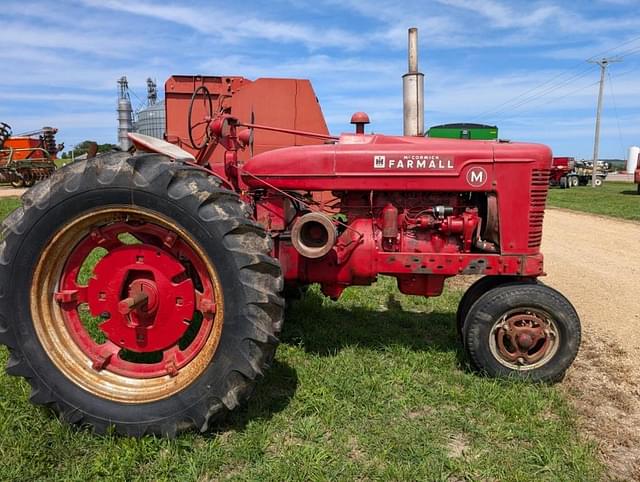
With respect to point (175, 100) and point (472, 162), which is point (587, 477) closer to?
point (472, 162)

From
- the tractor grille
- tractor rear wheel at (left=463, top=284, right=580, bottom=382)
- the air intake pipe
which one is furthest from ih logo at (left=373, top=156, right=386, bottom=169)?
tractor rear wheel at (left=463, top=284, right=580, bottom=382)

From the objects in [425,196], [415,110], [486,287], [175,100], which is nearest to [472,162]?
[425,196]

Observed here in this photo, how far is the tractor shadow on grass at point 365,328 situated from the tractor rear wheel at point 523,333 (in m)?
0.32

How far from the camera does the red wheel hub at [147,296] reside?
263 centimetres

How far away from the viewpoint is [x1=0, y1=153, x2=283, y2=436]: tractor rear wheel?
2.38 m

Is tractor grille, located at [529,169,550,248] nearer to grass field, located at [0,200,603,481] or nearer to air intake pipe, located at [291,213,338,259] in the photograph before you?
grass field, located at [0,200,603,481]

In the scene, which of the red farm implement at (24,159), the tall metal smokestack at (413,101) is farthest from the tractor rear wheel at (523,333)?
the red farm implement at (24,159)

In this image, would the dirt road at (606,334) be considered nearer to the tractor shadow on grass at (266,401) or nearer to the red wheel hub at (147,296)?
the tractor shadow on grass at (266,401)

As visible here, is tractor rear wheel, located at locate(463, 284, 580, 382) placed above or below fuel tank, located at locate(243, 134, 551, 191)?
below

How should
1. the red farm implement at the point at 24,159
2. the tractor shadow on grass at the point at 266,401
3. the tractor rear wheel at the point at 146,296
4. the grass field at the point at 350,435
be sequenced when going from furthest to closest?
the red farm implement at the point at 24,159 → the tractor shadow on grass at the point at 266,401 → the tractor rear wheel at the point at 146,296 → the grass field at the point at 350,435

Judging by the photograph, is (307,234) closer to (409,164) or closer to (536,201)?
(409,164)

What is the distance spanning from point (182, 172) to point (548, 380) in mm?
2491

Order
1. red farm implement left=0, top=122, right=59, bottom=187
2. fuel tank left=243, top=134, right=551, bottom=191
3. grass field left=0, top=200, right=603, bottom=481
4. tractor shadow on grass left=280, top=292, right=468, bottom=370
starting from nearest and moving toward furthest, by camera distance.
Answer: grass field left=0, top=200, right=603, bottom=481 < fuel tank left=243, top=134, right=551, bottom=191 < tractor shadow on grass left=280, top=292, right=468, bottom=370 < red farm implement left=0, top=122, right=59, bottom=187

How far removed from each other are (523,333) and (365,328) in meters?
1.41
